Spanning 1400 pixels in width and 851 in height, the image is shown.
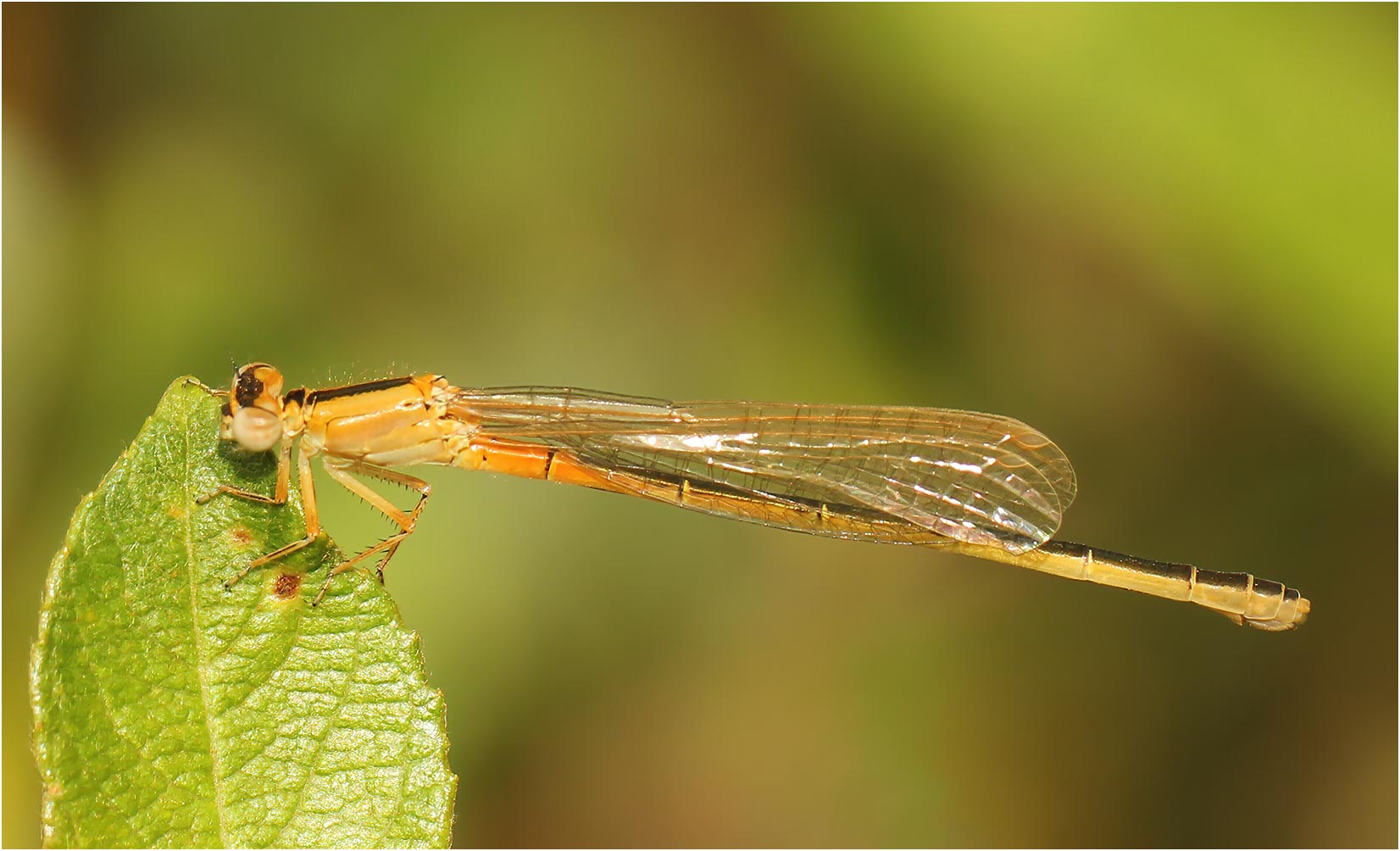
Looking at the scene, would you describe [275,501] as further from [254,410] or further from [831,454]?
[831,454]

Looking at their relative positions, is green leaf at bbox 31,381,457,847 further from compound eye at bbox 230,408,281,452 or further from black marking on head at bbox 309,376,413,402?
black marking on head at bbox 309,376,413,402

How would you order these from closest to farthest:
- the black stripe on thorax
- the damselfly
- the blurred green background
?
1. the black stripe on thorax
2. the damselfly
3. the blurred green background

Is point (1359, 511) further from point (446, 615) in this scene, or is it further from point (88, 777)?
point (88, 777)

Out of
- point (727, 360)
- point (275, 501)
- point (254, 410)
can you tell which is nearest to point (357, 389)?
point (254, 410)

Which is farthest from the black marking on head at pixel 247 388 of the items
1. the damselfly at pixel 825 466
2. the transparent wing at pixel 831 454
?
the transparent wing at pixel 831 454

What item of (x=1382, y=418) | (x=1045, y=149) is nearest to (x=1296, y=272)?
(x=1382, y=418)

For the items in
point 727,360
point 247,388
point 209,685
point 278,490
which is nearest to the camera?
point 209,685

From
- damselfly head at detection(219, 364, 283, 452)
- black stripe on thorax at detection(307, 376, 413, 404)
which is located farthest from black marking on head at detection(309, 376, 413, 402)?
damselfly head at detection(219, 364, 283, 452)
